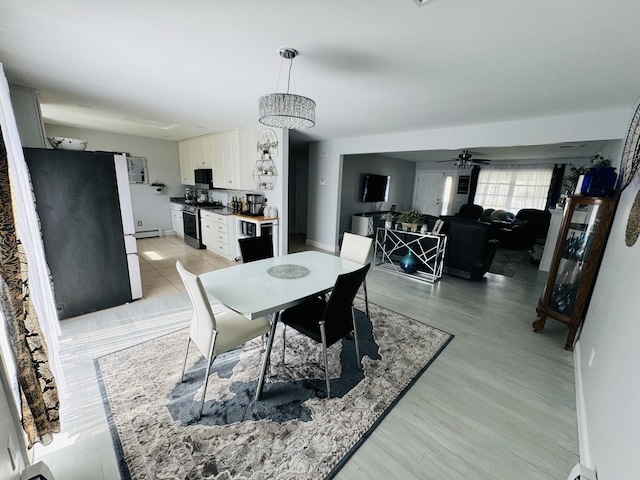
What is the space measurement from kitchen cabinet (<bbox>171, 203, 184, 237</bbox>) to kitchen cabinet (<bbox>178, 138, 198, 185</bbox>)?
67 cm

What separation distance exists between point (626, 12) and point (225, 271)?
2.87 metres

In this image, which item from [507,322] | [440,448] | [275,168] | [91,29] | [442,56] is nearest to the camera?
[440,448]

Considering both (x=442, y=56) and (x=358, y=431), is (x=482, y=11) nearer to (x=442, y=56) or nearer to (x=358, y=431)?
(x=442, y=56)

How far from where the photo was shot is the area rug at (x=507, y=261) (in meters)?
4.81

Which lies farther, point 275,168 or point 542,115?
point 275,168

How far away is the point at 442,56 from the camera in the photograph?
1.82 meters

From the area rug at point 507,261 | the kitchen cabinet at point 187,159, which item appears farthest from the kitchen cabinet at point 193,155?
the area rug at point 507,261

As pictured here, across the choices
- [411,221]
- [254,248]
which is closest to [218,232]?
[254,248]

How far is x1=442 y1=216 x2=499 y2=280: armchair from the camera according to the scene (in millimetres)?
3871

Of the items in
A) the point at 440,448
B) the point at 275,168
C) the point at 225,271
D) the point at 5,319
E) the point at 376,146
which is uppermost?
the point at 376,146

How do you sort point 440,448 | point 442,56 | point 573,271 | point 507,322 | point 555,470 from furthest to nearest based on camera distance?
point 507,322
point 573,271
point 442,56
point 440,448
point 555,470

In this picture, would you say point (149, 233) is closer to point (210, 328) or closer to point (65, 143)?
point (65, 143)

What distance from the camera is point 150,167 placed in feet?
20.6

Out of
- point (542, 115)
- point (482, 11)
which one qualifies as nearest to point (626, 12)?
point (482, 11)
